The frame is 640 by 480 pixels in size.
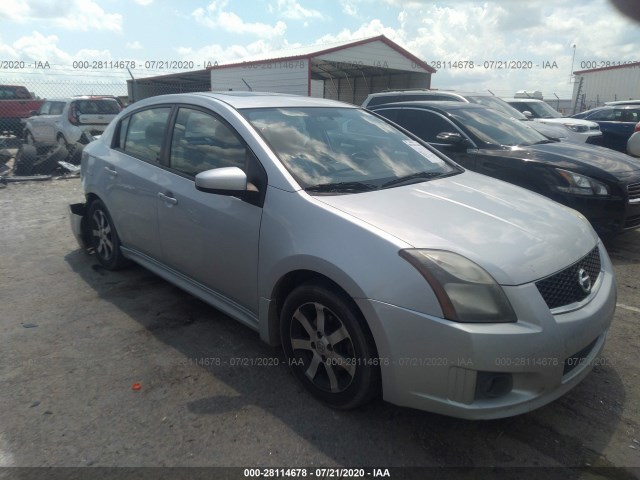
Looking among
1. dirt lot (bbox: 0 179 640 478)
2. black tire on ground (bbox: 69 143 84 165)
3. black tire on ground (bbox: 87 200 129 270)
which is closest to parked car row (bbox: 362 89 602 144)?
black tire on ground (bbox: 87 200 129 270)

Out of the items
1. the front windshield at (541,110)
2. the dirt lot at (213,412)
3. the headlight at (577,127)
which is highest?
the front windshield at (541,110)

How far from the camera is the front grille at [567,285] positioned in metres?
2.15

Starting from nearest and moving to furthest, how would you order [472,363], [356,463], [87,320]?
[472,363] < [356,463] < [87,320]

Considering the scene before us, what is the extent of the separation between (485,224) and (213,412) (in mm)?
1722

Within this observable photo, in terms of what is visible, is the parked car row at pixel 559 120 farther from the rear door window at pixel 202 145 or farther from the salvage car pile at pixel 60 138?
the salvage car pile at pixel 60 138

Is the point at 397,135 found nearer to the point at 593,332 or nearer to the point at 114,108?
the point at 593,332

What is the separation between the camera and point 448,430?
2373 millimetres

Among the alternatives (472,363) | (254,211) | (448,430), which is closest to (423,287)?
A: (472,363)

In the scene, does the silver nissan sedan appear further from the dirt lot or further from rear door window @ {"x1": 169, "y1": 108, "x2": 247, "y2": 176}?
the dirt lot

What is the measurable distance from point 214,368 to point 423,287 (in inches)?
59.8

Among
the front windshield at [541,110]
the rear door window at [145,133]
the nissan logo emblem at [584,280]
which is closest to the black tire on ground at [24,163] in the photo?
the rear door window at [145,133]

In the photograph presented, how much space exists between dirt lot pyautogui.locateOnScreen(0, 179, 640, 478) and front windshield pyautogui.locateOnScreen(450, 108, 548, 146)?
105 inches

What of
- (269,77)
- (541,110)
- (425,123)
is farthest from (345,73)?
(425,123)

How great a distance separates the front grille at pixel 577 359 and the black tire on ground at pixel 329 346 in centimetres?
87
